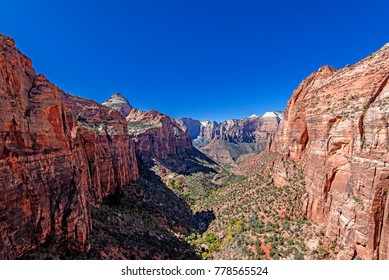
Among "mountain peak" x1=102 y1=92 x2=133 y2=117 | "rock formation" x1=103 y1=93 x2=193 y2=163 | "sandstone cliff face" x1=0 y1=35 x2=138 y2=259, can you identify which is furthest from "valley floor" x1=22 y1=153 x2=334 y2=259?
"mountain peak" x1=102 y1=92 x2=133 y2=117

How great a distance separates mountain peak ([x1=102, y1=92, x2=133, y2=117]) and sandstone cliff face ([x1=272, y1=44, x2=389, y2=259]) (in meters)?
106

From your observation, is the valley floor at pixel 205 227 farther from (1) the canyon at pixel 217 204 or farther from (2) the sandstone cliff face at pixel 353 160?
(2) the sandstone cliff face at pixel 353 160

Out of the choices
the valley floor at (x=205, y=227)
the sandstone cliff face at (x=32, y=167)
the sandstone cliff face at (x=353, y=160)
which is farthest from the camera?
the valley floor at (x=205, y=227)

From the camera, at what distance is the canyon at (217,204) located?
54.0 feet

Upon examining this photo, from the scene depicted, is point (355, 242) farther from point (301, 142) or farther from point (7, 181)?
point (7, 181)

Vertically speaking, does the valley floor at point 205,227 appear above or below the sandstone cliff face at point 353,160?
below

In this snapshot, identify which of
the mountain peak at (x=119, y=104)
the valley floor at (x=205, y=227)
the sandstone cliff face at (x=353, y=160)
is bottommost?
the valley floor at (x=205, y=227)

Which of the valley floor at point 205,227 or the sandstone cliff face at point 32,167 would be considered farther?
the valley floor at point 205,227

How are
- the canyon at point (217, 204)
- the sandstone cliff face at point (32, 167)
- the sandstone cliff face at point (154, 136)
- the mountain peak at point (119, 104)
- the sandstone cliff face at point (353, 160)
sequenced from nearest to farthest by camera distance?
the sandstone cliff face at point (32, 167) < the canyon at point (217, 204) < the sandstone cliff face at point (353, 160) < the sandstone cliff face at point (154, 136) < the mountain peak at point (119, 104)

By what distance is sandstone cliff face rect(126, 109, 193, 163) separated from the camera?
3302 inches

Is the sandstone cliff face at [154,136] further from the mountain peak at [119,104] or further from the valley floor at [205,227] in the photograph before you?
the valley floor at [205,227]

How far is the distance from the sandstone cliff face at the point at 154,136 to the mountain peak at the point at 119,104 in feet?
42.1

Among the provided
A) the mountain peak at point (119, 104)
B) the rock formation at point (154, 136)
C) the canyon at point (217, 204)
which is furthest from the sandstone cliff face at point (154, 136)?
the canyon at point (217, 204)

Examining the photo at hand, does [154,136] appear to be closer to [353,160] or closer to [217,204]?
[217,204]
